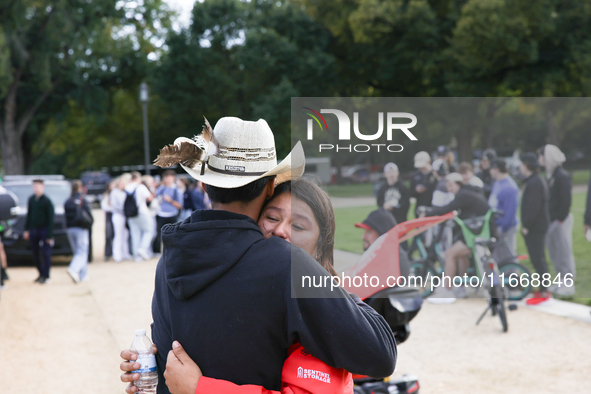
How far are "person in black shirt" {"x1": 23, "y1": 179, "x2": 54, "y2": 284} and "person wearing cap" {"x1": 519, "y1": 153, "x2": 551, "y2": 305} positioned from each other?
8657mm

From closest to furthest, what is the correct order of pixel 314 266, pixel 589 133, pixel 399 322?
pixel 314 266 → pixel 589 133 → pixel 399 322

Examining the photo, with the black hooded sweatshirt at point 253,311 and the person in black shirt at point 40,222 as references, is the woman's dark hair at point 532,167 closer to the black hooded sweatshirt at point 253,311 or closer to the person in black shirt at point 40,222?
the black hooded sweatshirt at point 253,311

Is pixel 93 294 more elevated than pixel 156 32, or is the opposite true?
pixel 156 32

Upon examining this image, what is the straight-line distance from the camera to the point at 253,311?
5.11ft

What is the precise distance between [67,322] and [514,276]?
20.8ft

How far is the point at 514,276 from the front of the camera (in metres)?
2.68

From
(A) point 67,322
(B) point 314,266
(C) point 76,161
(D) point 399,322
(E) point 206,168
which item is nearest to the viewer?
(B) point 314,266

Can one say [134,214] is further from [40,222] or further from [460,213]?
[460,213]

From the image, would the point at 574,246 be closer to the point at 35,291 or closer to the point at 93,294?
the point at 93,294

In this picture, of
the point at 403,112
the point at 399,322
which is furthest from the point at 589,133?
the point at 399,322

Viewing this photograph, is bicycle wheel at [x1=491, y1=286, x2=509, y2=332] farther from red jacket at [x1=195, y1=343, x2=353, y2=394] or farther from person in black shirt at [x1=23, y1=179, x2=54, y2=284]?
person in black shirt at [x1=23, y1=179, x2=54, y2=284]

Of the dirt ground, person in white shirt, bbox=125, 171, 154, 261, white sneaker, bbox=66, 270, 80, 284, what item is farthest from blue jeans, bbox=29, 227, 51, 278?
person in white shirt, bbox=125, 171, 154, 261

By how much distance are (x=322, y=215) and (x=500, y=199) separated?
1.38 metres

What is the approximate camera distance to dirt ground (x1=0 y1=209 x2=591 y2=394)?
4867 mm
